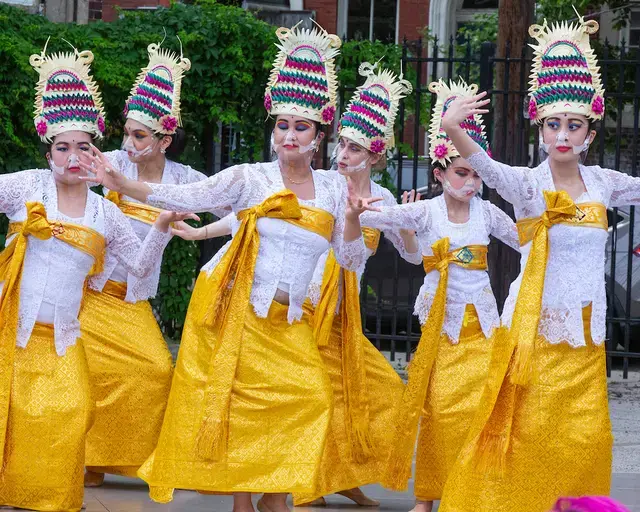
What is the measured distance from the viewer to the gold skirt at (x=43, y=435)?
20.2 ft

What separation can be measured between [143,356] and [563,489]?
93.3 inches

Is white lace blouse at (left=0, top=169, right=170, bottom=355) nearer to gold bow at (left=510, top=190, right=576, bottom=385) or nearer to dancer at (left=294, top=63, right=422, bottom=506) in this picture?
dancer at (left=294, top=63, right=422, bottom=506)

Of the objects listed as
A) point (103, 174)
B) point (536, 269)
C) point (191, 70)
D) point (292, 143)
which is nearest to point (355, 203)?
point (292, 143)

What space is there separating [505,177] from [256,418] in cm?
144

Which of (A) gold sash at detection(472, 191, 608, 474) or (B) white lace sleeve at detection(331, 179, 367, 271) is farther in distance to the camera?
(B) white lace sleeve at detection(331, 179, 367, 271)

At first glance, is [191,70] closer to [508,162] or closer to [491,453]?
[508,162]

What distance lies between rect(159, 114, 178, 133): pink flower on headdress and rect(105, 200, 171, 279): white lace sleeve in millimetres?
1074

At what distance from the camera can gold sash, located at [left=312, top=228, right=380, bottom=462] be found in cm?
Result: 681

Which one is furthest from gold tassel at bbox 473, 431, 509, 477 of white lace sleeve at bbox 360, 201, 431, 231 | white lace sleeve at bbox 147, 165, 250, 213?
white lace sleeve at bbox 147, 165, 250, 213

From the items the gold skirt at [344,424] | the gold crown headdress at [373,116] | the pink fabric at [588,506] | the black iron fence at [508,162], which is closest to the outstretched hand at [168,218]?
the gold skirt at [344,424]

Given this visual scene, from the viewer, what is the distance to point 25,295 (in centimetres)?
627

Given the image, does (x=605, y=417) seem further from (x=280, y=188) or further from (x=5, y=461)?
(x=5, y=461)

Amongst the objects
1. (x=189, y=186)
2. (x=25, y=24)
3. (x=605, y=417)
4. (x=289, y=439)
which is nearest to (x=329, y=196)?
(x=189, y=186)

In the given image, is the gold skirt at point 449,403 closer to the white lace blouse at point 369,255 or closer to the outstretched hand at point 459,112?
the white lace blouse at point 369,255
